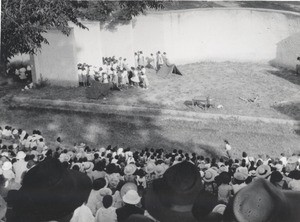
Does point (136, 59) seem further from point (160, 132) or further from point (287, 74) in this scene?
point (160, 132)

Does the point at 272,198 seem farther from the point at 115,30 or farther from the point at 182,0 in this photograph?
the point at 182,0

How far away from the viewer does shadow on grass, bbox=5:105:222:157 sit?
14906 mm

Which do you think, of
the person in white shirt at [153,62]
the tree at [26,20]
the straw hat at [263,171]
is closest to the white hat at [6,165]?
the tree at [26,20]

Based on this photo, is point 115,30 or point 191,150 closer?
point 191,150

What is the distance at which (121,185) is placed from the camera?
29.6 feet

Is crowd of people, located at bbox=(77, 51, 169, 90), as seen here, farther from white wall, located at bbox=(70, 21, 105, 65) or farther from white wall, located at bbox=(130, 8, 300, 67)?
white wall, located at bbox=(130, 8, 300, 67)

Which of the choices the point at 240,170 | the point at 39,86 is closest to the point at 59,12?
the point at 240,170

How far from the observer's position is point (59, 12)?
12.1 metres

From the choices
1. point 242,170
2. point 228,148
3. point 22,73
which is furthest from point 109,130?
point 242,170

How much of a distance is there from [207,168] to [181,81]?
404 inches

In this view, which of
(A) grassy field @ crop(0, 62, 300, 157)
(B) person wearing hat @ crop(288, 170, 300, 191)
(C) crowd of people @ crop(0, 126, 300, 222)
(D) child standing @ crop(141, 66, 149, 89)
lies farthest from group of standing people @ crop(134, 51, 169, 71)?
(B) person wearing hat @ crop(288, 170, 300, 191)

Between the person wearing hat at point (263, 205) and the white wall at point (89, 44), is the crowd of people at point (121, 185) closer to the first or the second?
the person wearing hat at point (263, 205)

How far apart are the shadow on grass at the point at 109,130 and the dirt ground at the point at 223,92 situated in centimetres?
116

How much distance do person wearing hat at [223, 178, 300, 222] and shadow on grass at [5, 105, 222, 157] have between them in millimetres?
10197
